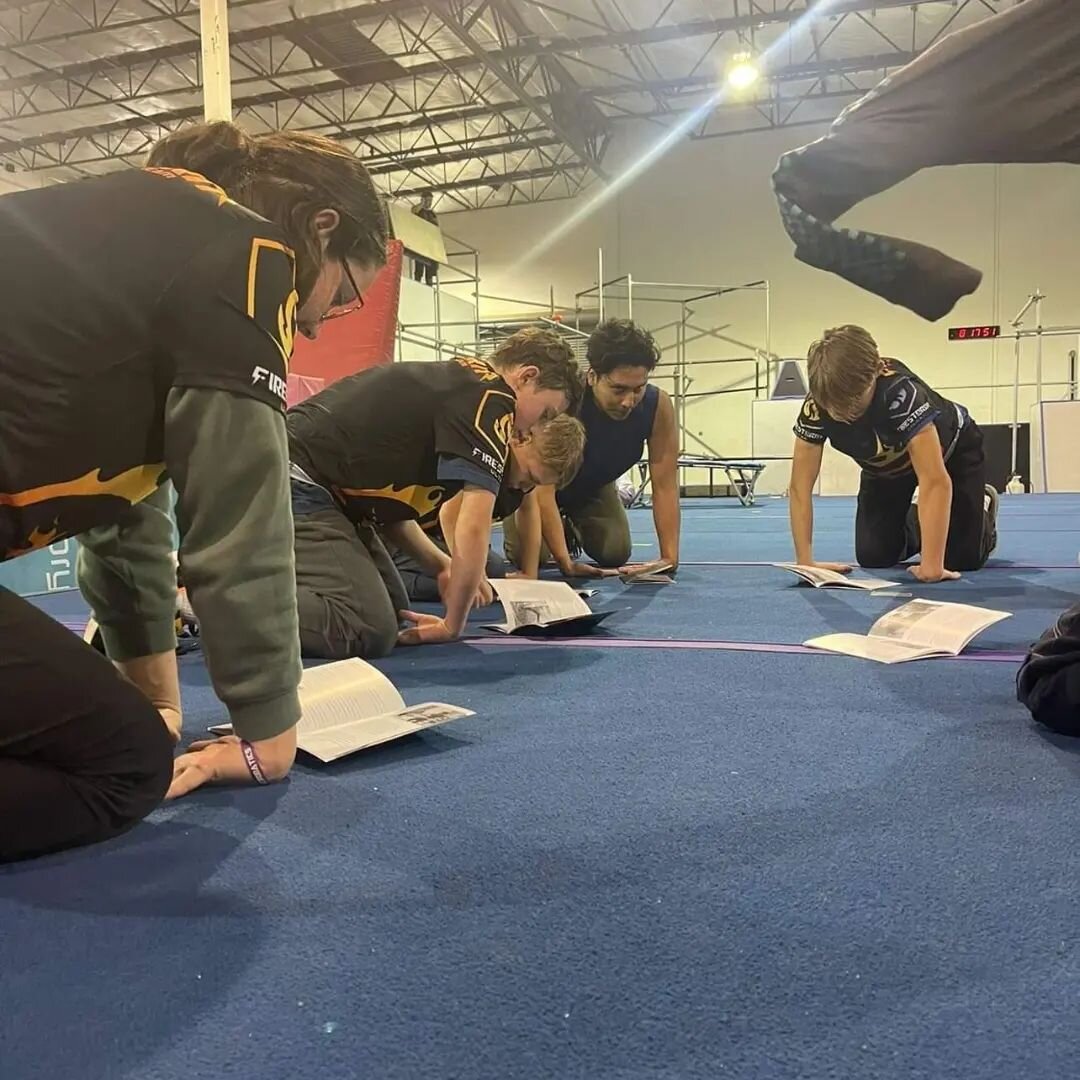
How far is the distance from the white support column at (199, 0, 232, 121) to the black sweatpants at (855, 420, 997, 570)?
2.22m

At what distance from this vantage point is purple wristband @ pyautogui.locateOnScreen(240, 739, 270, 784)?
87 centimetres

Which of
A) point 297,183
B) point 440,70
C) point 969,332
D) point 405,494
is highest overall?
point 440,70

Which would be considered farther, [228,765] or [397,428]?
[397,428]

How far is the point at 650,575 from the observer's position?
2715 mm

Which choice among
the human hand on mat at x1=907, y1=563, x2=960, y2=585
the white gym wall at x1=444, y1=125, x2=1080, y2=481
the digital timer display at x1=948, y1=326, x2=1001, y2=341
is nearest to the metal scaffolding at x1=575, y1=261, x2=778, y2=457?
the white gym wall at x1=444, y1=125, x2=1080, y2=481

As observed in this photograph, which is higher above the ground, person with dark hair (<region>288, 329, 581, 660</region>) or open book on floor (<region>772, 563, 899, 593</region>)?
person with dark hair (<region>288, 329, 581, 660</region>)

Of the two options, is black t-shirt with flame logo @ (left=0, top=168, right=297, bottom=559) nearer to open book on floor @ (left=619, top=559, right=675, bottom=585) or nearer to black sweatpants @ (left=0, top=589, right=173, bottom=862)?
black sweatpants @ (left=0, top=589, right=173, bottom=862)

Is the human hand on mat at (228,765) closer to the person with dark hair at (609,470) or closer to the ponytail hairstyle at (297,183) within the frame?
the ponytail hairstyle at (297,183)

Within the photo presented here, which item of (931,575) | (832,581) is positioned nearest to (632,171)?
(931,575)

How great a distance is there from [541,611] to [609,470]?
3.74 feet

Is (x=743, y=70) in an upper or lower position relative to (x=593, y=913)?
upper

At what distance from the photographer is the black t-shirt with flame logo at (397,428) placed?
1702mm

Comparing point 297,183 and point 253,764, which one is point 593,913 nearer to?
point 253,764

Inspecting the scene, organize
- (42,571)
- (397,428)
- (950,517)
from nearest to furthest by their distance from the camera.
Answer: (397,428) → (42,571) → (950,517)
